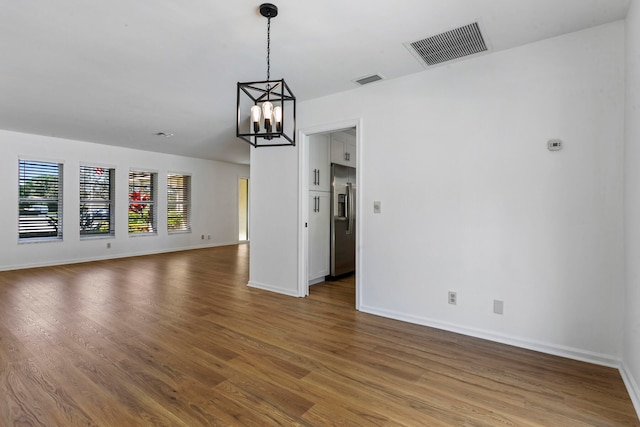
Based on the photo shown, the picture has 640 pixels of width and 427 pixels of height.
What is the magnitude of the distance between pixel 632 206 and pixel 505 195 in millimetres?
822

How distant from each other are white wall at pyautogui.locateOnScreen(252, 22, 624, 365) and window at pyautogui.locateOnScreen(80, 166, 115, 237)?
624 centimetres

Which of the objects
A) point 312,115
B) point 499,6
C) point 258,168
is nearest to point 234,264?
point 258,168

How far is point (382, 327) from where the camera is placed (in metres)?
3.11

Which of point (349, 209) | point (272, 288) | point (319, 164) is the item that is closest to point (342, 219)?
point (349, 209)

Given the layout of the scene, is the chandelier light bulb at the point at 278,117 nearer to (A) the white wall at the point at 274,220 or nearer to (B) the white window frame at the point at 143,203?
(A) the white wall at the point at 274,220

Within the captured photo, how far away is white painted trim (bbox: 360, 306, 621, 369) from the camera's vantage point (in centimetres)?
238

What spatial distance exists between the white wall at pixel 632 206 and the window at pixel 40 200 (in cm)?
849

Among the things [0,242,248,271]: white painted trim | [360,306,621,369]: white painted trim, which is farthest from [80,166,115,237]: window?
[360,306,621,369]: white painted trim

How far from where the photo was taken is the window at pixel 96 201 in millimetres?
6766

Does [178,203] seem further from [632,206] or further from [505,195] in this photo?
[632,206]

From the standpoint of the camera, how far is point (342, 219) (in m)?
5.19

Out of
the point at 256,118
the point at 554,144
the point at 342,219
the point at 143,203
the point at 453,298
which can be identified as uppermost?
the point at 256,118

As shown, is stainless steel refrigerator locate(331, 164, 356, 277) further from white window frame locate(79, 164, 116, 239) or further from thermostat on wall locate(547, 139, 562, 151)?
white window frame locate(79, 164, 116, 239)

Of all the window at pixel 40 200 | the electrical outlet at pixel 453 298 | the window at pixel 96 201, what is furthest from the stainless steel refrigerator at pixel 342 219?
the window at pixel 40 200
